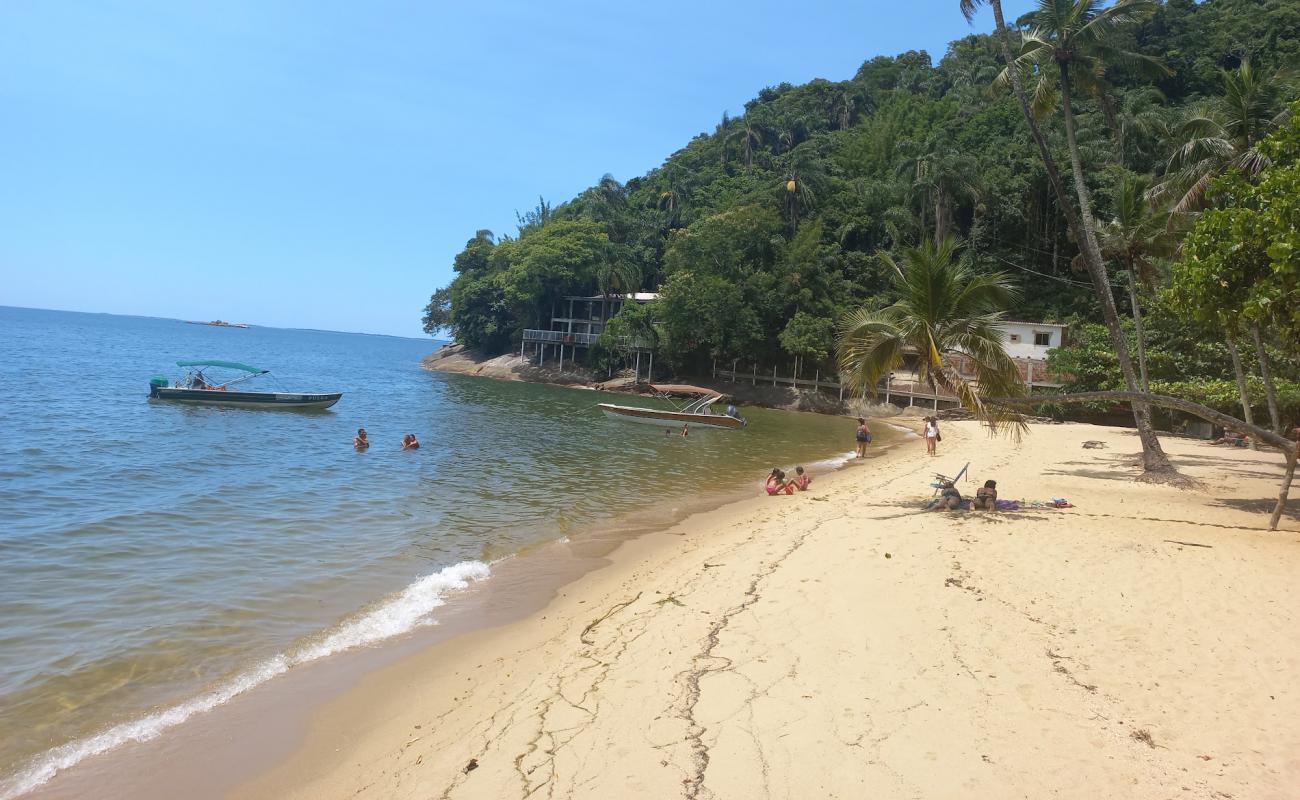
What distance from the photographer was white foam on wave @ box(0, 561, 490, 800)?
557cm

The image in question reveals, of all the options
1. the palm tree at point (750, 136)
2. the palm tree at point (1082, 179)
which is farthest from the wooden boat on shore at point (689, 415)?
the palm tree at point (750, 136)

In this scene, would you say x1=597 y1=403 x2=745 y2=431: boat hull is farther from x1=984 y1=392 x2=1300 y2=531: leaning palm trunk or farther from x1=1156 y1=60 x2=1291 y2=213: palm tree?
x1=984 y1=392 x2=1300 y2=531: leaning palm trunk

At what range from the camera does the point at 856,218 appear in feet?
173

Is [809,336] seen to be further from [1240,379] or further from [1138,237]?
[1240,379]

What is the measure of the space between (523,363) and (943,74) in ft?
189

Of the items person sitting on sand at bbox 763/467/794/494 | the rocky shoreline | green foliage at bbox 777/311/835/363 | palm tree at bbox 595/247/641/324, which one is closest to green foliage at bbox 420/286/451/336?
Result: the rocky shoreline

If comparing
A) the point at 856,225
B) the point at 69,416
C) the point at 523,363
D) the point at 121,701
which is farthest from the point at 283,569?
the point at 523,363

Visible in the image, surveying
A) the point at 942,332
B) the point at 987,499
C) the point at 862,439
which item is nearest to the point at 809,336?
the point at 862,439

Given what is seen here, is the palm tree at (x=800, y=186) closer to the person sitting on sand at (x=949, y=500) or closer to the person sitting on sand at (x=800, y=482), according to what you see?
the person sitting on sand at (x=800, y=482)

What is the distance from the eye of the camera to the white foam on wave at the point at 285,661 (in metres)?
5.57

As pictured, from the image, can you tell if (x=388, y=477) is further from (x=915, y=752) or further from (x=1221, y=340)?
(x=1221, y=340)

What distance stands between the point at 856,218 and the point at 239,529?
49.5 metres

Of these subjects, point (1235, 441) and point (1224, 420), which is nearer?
point (1224, 420)

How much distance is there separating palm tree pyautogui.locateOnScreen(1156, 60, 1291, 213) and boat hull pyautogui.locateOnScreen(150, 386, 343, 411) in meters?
33.7
